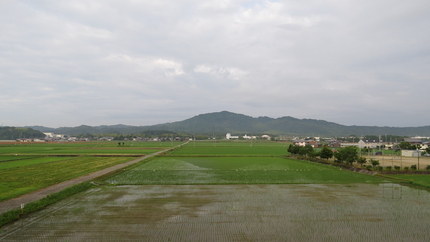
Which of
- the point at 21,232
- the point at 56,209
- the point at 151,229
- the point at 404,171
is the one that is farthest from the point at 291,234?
the point at 404,171

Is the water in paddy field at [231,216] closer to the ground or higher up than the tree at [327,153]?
closer to the ground

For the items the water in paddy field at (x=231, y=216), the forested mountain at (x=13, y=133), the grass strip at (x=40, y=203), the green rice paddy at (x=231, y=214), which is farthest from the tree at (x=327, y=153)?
the forested mountain at (x=13, y=133)

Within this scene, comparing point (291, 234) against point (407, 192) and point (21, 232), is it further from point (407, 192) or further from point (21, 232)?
point (407, 192)

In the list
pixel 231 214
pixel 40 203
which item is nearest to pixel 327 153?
pixel 231 214

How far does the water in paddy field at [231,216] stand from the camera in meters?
10.7

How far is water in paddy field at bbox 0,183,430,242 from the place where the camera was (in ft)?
35.2

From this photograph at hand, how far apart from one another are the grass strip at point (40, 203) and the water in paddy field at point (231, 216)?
526mm

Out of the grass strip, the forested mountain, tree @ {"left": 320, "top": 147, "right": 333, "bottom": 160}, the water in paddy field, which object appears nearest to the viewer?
the water in paddy field

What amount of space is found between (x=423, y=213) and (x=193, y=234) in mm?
13156

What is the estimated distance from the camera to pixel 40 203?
14.9 metres

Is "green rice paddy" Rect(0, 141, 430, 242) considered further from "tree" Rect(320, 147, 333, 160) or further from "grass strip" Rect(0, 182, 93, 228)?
"tree" Rect(320, 147, 333, 160)

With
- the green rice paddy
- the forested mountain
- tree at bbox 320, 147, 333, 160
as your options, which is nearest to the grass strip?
the green rice paddy

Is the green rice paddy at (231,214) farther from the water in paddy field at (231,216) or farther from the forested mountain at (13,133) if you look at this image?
the forested mountain at (13,133)

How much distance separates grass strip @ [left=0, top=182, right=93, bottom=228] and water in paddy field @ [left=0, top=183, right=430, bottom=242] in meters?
0.53
